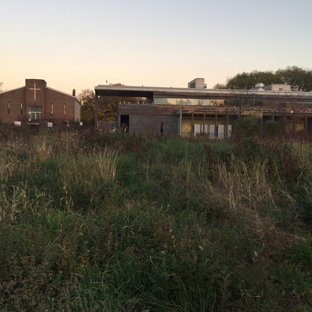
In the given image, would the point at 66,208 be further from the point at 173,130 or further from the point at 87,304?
the point at 173,130

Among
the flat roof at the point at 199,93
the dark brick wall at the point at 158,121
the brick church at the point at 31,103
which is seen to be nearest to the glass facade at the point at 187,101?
the flat roof at the point at 199,93

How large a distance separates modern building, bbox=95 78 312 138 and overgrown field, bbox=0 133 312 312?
914 inches

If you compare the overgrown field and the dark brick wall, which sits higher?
the dark brick wall

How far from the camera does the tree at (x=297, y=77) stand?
49.1 metres

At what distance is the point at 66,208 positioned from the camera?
382cm

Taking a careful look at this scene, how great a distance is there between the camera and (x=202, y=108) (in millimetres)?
29984

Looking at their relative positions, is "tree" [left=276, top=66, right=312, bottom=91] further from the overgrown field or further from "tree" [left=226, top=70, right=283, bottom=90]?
the overgrown field

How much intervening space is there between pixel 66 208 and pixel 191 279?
81.2 inches

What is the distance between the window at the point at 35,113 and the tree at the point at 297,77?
1495 inches

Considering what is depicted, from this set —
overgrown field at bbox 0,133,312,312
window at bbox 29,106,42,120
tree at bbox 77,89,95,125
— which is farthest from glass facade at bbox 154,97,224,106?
overgrown field at bbox 0,133,312,312

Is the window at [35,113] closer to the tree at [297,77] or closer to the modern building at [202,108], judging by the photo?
the modern building at [202,108]

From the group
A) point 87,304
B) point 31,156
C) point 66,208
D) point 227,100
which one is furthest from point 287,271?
point 227,100

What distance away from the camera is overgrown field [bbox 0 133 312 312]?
2289 mm

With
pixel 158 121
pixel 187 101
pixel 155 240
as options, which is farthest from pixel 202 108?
pixel 155 240
